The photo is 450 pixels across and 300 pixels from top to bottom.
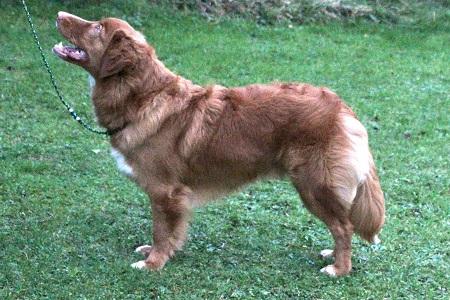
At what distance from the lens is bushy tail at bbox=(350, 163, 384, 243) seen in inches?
215

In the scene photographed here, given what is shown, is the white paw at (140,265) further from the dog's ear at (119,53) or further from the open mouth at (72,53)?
the open mouth at (72,53)

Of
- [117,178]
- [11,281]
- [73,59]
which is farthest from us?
[117,178]

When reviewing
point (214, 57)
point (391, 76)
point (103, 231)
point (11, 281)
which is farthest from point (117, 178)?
point (391, 76)

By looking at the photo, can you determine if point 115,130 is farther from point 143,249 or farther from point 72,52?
point 143,249

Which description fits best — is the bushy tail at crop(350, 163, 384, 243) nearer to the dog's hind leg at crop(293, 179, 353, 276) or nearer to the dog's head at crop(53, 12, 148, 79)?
the dog's hind leg at crop(293, 179, 353, 276)

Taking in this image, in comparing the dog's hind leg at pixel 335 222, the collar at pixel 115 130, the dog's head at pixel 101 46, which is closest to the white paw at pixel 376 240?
the dog's hind leg at pixel 335 222

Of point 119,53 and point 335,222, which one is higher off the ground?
point 119,53

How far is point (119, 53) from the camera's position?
5.28 meters

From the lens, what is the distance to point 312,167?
5.29 meters

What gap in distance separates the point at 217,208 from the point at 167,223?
1174 millimetres

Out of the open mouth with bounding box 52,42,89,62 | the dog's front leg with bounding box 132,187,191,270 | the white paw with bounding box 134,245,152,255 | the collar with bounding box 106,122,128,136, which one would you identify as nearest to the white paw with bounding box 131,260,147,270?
the dog's front leg with bounding box 132,187,191,270


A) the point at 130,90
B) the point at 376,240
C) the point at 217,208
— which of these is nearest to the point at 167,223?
the point at 130,90

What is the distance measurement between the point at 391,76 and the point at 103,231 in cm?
683

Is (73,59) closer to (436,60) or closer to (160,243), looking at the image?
(160,243)
